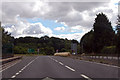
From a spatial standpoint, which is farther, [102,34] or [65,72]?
[102,34]

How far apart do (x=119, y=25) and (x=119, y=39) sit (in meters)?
17.8

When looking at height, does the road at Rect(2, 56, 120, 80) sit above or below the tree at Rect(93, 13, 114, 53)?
below

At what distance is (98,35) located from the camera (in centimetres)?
9431

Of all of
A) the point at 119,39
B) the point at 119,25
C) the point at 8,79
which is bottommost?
the point at 8,79

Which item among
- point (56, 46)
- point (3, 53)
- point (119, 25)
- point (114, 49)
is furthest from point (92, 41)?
point (56, 46)

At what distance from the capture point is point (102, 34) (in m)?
94.2

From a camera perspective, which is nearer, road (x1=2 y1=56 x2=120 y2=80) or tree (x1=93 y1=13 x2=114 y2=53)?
road (x1=2 y1=56 x2=120 y2=80)

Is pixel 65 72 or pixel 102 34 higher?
pixel 102 34

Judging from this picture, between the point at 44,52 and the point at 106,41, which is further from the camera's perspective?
the point at 44,52

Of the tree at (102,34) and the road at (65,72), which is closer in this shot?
the road at (65,72)

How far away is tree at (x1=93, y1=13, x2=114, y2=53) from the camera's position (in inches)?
3647

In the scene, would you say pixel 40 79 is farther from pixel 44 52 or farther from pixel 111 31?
pixel 44 52

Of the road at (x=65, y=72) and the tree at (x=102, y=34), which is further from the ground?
the tree at (x=102, y=34)

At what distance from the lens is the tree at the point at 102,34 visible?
3647 inches
